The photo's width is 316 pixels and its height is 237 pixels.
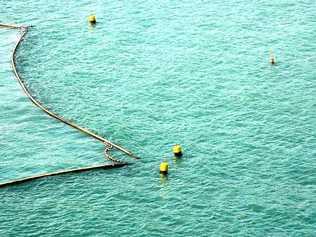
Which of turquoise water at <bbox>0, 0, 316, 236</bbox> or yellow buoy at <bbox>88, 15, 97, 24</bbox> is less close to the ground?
yellow buoy at <bbox>88, 15, 97, 24</bbox>

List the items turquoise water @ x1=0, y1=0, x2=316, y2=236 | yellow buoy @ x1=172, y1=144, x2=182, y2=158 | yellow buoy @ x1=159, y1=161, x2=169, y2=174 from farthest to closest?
1. yellow buoy @ x1=172, y1=144, x2=182, y2=158
2. yellow buoy @ x1=159, y1=161, x2=169, y2=174
3. turquoise water @ x1=0, y1=0, x2=316, y2=236

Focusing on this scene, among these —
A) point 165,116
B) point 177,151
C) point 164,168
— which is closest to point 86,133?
point 165,116

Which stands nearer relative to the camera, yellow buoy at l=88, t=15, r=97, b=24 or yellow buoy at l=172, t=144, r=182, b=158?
yellow buoy at l=172, t=144, r=182, b=158

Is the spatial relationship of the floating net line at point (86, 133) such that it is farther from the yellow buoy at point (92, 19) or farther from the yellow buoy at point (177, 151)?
the yellow buoy at point (92, 19)

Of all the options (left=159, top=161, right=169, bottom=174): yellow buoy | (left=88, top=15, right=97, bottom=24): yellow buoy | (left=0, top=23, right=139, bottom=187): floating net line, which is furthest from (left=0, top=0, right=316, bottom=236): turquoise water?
(left=88, top=15, right=97, bottom=24): yellow buoy

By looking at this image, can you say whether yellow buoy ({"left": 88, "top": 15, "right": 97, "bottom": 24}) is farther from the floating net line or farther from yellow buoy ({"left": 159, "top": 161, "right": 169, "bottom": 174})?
yellow buoy ({"left": 159, "top": 161, "right": 169, "bottom": 174})

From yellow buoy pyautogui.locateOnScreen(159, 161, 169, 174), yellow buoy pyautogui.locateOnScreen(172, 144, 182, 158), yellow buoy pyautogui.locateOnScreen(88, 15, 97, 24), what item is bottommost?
yellow buoy pyautogui.locateOnScreen(159, 161, 169, 174)

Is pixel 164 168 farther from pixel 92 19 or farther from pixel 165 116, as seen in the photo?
pixel 92 19

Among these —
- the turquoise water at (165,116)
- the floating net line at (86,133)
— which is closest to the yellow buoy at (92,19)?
the turquoise water at (165,116)

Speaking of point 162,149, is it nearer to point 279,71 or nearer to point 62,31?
point 279,71
